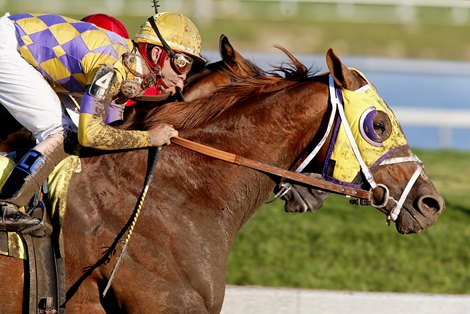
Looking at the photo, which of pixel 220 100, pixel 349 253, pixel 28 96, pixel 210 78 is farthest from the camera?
pixel 349 253

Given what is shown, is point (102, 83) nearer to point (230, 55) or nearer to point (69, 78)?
point (69, 78)

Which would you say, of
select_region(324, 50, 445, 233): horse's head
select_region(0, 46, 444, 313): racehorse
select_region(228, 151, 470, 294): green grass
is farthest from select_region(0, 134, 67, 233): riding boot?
select_region(228, 151, 470, 294): green grass

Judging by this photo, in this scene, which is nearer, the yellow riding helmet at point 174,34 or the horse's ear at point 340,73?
the horse's ear at point 340,73

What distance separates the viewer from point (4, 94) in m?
4.12

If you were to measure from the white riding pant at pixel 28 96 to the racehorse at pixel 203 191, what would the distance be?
22cm

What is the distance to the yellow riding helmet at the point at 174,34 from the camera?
4.26 metres

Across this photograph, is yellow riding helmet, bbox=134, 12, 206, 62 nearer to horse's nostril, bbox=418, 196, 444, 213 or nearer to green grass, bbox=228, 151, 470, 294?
horse's nostril, bbox=418, 196, 444, 213

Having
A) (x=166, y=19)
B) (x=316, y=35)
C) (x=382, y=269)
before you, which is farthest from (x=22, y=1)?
(x=166, y=19)

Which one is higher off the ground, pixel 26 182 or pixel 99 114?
pixel 99 114

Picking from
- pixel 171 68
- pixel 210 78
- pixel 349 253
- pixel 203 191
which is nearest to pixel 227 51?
pixel 210 78

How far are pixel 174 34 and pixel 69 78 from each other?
1.69 ft

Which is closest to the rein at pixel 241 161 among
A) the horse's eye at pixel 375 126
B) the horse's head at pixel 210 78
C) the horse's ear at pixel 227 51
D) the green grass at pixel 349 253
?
the horse's eye at pixel 375 126

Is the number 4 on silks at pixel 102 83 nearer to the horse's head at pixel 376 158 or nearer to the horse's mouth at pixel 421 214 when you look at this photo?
the horse's head at pixel 376 158

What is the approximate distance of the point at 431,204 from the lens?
412 centimetres
